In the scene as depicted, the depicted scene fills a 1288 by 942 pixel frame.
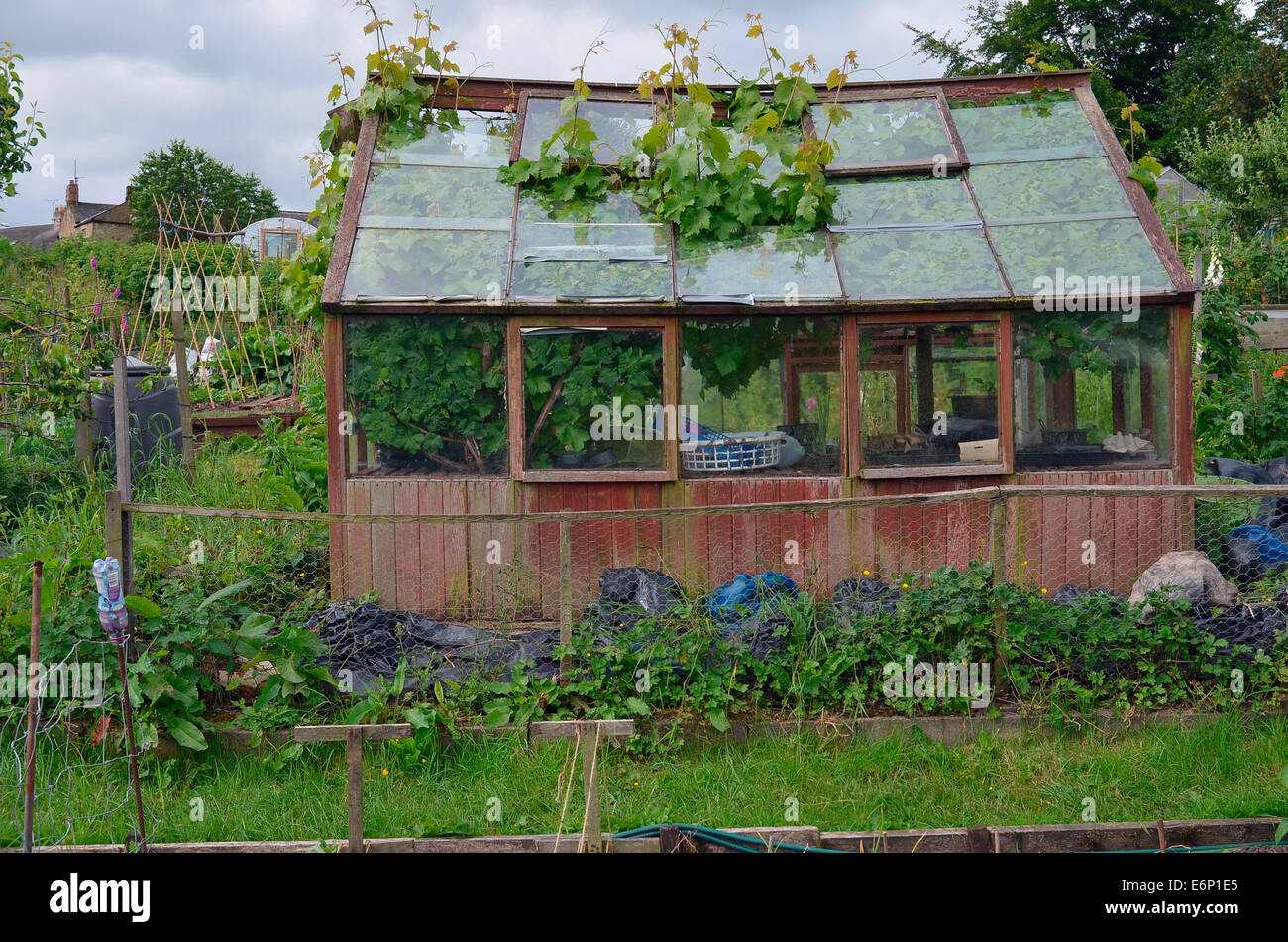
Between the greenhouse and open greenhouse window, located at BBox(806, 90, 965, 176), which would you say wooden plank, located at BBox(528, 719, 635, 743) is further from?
open greenhouse window, located at BBox(806, 90, 965, 176)

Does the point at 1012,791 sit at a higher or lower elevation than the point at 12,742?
lower

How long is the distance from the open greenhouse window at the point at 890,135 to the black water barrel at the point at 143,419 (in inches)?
244

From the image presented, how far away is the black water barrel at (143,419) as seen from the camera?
9734 mm

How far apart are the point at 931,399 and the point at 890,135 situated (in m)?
2.28

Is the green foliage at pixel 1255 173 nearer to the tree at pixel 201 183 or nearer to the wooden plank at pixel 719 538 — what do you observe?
the wooden plank at pixel 719 538

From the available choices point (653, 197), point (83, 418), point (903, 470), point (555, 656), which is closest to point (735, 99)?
point (653, 197)

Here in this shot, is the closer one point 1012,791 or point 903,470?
point 1012,791

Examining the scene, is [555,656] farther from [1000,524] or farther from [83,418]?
[83,418]

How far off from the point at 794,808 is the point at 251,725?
2.74 metres

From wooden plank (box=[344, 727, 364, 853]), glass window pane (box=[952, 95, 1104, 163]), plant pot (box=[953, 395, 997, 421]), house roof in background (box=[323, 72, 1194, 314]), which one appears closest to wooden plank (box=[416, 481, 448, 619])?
house roof in background (box=[323, 72, 1194, 314])

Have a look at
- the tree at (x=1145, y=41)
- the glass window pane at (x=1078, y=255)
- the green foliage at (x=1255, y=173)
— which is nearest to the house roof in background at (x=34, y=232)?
the tree at (x=1145, y=41)

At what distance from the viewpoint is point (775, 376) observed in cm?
682

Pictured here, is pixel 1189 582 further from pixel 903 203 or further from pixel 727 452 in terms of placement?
pixel 903 203

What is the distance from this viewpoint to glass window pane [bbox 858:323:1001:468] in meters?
6.75
